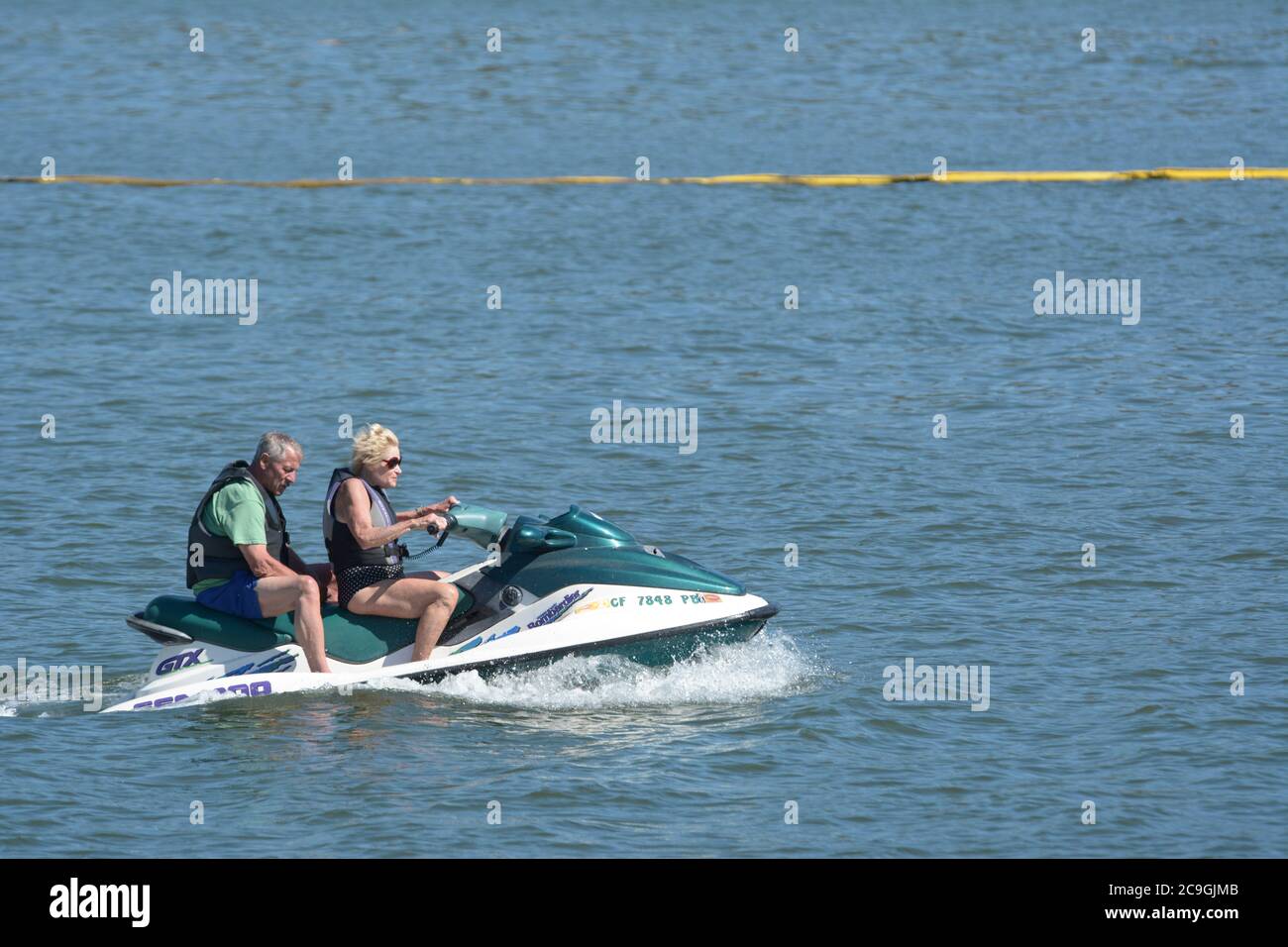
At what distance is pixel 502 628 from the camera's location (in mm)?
10492

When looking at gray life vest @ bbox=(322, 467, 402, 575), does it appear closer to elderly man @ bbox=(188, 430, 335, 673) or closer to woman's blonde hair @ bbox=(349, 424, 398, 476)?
woman's blonde hair @ bbox=(349, 424, 398, 476)

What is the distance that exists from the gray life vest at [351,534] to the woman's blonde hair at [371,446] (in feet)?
0.28

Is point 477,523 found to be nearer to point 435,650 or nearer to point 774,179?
point 435,650

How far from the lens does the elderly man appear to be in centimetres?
1012

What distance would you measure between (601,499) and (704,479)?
1.11 m

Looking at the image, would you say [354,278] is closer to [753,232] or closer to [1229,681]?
[753,232]
